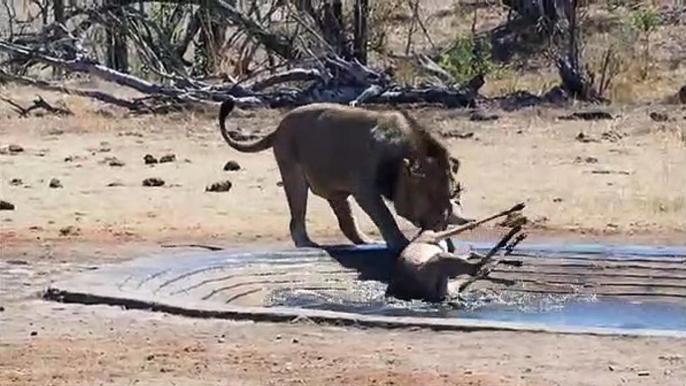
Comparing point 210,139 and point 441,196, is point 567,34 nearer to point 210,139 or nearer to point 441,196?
point 210,139

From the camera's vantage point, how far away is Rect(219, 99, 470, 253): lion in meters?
10.9

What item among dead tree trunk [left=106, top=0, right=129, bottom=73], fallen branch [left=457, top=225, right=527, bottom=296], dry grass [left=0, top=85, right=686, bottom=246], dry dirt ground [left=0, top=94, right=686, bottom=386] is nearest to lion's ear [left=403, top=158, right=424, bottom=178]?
fallen branch [left=457, top=225, right=527, bottom=296]

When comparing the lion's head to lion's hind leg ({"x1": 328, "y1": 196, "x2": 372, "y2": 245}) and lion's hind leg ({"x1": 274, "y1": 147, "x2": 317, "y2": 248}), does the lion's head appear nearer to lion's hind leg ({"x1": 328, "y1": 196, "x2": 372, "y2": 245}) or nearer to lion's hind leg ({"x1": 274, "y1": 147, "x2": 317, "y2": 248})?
lion's hind leg ({"x1": 328, "y1": 196, "x2": 372, "y2": 245})

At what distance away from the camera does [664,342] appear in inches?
303

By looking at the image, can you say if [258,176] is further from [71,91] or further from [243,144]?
[71,91]

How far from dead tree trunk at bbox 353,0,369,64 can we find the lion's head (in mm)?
12083

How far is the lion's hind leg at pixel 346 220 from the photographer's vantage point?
461 inches

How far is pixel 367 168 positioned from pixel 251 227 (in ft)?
7.00

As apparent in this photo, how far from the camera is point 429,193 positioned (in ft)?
35.6

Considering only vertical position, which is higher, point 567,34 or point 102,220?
point 567,34

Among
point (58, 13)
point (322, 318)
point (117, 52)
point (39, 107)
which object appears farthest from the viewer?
point (58, 13)

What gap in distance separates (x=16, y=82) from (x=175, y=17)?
2464 millimetres

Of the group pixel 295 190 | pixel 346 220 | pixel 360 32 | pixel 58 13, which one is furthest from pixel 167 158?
pixel 58 13

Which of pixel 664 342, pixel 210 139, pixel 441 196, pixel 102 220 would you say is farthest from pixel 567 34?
pixel 664 342
